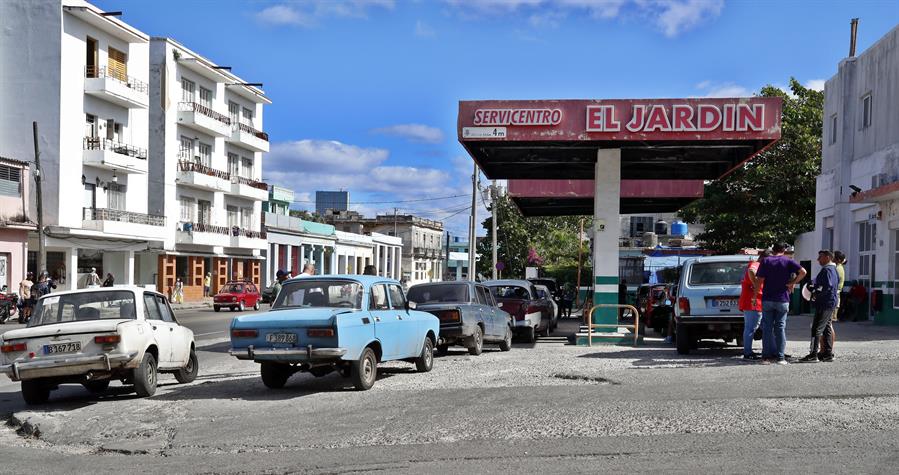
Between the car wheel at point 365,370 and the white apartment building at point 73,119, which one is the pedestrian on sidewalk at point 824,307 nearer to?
the car wheel at point 365,370

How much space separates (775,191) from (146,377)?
110ft

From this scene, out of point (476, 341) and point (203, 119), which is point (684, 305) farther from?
point (203, 119)

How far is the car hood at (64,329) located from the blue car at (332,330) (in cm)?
155

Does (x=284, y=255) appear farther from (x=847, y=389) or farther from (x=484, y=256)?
(x=847, y=389)

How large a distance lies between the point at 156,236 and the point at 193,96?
34.2ft

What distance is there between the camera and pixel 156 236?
1908 inches

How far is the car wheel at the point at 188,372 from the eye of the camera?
13581 millimetres

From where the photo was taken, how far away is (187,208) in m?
54.5

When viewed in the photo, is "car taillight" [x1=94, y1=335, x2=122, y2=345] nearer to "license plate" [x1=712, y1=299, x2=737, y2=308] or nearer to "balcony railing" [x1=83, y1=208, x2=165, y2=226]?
"license plate" [x1=712, y1=299, x2=737, y2=308]

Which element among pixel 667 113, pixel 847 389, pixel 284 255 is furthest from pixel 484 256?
pixel 847 389

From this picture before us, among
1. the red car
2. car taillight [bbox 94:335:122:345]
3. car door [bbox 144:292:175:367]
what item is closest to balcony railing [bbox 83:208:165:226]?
the red car

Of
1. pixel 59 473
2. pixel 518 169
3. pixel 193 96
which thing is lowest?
pixel 59 473

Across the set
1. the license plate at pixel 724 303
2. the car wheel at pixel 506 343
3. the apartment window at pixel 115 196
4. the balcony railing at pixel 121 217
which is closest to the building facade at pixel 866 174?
the license plate at pixel 724 303

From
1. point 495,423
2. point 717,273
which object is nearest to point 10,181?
point 717,273
